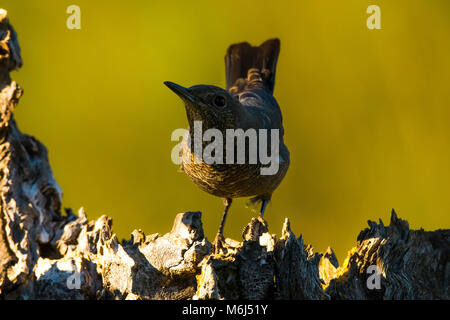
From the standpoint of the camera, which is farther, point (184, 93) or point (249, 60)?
point (249, 60)

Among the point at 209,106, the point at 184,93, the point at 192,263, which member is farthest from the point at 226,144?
the point at 192,263

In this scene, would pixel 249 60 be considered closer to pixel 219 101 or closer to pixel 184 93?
pixel 219 101

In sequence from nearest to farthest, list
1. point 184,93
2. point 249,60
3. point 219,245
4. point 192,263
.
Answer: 1. point 192,263
2. point 184,93
3. point 219,245
4. point 249,60

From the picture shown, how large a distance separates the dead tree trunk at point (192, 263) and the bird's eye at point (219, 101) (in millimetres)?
762

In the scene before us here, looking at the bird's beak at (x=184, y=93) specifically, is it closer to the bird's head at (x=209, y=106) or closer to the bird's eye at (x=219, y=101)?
the bird's head at (x=209, y=106)

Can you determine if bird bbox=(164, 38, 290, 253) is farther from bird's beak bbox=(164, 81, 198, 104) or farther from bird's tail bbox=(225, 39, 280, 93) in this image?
bird's tail bbox=(225, 39, 280, 93)

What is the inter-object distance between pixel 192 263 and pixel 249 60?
2.96 metres

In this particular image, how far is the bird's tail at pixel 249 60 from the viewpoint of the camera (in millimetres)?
5797

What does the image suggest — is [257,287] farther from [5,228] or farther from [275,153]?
[5,228]

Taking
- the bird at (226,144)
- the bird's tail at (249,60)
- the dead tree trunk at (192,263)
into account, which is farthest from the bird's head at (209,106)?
the bird's tail at (249,60)

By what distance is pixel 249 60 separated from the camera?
229 inches

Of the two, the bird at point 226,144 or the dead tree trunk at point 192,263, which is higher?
the bird at point 226,144

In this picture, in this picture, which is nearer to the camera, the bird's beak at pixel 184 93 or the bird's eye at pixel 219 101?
the bird's beak at pixel 184 93

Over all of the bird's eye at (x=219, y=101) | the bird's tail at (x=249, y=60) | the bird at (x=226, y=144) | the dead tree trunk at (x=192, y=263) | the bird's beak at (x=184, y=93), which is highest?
the bird's tail at (x=249, y=60)
